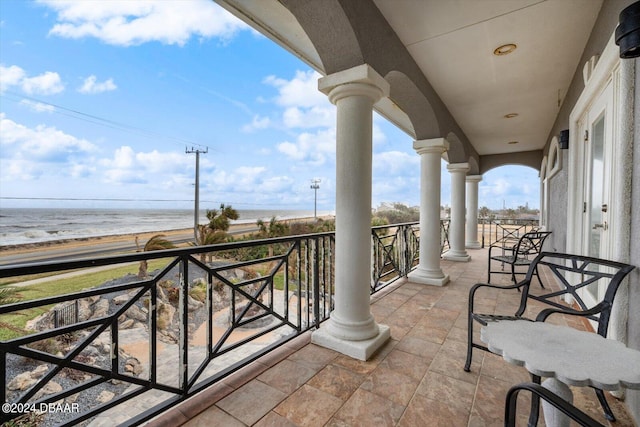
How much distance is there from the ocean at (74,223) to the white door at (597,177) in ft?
111

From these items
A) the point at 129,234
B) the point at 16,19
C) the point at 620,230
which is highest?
the point at 16,19

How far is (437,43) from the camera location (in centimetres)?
265

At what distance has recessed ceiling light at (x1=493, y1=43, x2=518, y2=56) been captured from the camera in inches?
105

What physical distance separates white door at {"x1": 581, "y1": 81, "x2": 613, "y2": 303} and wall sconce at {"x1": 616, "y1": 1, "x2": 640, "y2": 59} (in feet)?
3.89

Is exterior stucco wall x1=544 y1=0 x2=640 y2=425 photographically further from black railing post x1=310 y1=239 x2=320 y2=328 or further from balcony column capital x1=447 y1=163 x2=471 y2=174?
balcony column capital x1=447 y1=163 x2=471 y2=174

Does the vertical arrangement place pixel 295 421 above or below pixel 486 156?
below

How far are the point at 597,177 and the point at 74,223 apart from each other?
43720mm

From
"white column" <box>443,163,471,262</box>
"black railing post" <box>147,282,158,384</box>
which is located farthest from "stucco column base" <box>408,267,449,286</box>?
"black railing post" <box>147,282,158,384</box>

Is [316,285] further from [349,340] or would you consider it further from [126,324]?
[126,324]

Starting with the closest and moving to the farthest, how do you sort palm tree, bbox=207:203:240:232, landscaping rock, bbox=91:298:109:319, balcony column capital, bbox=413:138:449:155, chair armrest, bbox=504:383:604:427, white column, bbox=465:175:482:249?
1. chair armrest, bbox=504:383:604:427
2. balcony column capital, bbox=413:138:449:155
3. white column, bbox=465:175:482:249
4. landscaping rock, bbox=91:298:109:319
5. palm tree, bbox=207:203:240:232

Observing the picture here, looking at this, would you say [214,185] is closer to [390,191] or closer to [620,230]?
[390,191]

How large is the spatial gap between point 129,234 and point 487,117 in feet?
117

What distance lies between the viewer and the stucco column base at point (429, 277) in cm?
364

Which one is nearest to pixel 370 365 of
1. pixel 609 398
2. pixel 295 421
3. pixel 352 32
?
pixel 295 421
